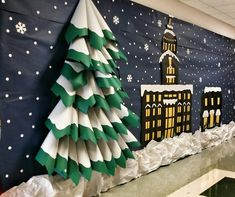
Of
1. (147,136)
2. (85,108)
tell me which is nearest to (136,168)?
(147,136)

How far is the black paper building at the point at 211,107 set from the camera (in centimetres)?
508

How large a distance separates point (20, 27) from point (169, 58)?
2310 mm

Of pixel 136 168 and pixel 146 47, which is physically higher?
pixel 146 47

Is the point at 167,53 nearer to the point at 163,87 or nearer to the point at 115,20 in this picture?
the point at 163,87

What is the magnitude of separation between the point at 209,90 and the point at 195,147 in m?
1.15

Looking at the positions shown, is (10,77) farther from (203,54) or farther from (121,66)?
(203,54)

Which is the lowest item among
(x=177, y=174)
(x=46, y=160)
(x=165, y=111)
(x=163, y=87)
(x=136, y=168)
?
(x=177, y=174)

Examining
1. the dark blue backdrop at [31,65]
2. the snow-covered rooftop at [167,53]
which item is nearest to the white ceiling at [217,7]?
the snow-covered rooftop at [167,53]

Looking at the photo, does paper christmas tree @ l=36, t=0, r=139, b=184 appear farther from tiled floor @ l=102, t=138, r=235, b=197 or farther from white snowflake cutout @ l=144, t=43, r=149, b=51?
white snowflake cutout @ l=144, t=43, r=149, b=51

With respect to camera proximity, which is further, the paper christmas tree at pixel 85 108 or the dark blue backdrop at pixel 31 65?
the paper christmas tree at pixel 85 108

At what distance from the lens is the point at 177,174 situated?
362cm

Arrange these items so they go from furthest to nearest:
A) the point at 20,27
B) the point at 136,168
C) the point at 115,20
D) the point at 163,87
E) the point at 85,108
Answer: the point at 163,87, the point at 136,168, the point at 115,20, the point at 85,108, the point at 20,27

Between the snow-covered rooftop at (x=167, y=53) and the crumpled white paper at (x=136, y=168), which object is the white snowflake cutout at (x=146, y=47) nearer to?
the snow-covered rooftop at (x=167, y=53)

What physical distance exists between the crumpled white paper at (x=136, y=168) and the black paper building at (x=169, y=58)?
0.83 m
